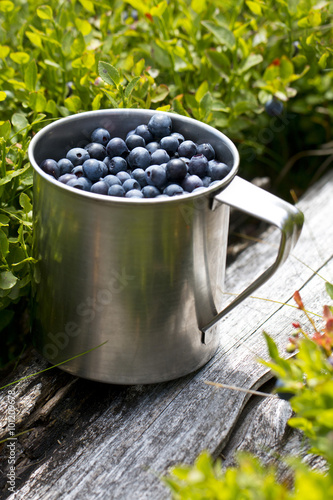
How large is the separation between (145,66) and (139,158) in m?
0.56

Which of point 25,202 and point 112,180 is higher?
point 112,180

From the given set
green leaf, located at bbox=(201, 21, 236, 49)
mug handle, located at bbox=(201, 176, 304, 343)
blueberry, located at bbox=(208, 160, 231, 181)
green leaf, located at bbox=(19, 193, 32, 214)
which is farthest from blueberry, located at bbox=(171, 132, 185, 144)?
green leaf, located at bbox=(201, 21, 236, 49)

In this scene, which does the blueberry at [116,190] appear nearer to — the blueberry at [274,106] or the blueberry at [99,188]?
the blueberry at [99,188]

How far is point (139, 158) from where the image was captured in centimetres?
105

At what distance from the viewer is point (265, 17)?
1.62m

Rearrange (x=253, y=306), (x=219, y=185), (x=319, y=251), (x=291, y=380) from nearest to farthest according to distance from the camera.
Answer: (x=291, y=380) → (x=219, y=185) → (x=253, y=306) → (x=319, y=251)

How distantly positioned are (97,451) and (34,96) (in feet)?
2.46

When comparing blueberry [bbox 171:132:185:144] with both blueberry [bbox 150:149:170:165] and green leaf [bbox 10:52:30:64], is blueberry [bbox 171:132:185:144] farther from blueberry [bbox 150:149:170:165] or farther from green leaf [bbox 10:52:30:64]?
green leaf [bbox 10:52:30:64]

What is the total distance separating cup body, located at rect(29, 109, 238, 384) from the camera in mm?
884

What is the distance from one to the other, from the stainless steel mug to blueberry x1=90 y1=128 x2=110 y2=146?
0.03 m

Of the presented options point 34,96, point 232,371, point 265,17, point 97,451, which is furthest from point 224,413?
point 265,17

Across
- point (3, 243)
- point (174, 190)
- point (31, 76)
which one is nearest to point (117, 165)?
point (174, 190)

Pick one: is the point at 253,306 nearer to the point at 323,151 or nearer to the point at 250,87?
the point at 250,87

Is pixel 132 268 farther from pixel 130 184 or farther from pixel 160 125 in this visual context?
pixel 160 125
